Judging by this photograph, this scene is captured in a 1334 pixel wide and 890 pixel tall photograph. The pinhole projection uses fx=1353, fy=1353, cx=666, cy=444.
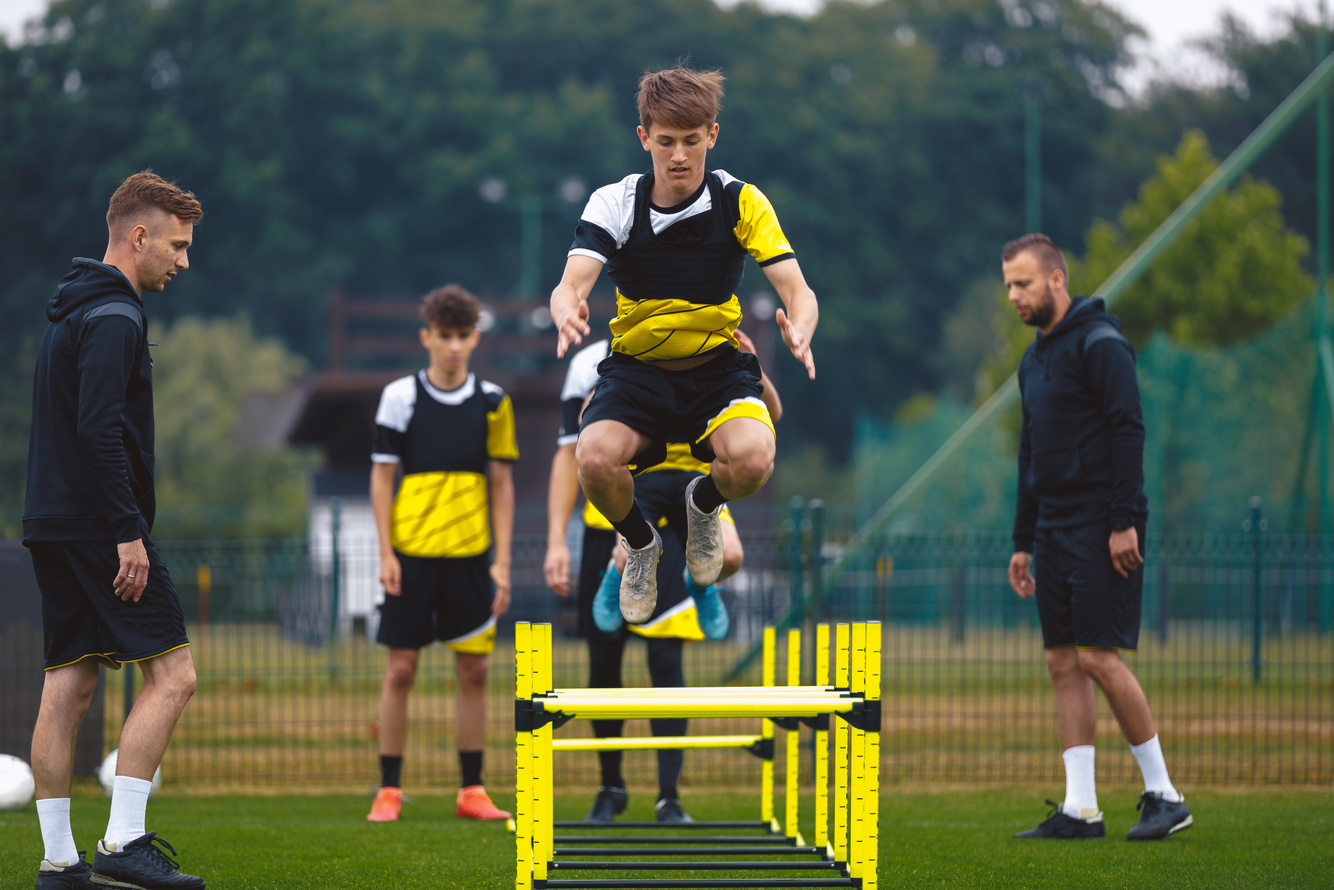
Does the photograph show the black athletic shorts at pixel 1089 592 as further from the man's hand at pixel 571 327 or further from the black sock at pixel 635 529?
the man's hand at pixel 571 327

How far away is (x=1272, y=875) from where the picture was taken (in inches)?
200

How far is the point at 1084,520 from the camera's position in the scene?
228 inches

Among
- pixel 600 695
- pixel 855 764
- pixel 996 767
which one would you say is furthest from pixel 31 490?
pixel 996 767

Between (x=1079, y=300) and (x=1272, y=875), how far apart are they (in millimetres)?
2516

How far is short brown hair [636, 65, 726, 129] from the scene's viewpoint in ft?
14.6

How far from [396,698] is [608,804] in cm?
114

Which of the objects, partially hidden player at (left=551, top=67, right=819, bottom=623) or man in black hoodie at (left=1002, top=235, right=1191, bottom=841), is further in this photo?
man in black hoodie at (left=1002, top=235, right=1191, bottom=841)

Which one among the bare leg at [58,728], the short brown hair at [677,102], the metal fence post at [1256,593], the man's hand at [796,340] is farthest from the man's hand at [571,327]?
the metal fence post at [1256,593]

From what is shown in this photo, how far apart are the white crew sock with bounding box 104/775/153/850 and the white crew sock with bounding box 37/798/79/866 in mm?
137

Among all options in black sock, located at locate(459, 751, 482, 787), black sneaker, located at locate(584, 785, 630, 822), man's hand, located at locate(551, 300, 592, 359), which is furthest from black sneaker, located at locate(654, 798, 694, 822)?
man's hand, located at locate(551, 300, 592, 359)

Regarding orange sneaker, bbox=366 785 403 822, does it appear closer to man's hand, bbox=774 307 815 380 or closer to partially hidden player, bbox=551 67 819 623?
partially hidden player, bbox=551 67 819 623

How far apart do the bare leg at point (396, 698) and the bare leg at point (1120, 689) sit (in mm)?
3090

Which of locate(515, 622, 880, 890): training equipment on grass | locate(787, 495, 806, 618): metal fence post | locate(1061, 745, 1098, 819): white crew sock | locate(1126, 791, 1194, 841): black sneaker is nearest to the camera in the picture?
locate(515, 622, 880, 890): training equipment on grass

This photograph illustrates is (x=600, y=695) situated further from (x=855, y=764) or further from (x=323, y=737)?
(x=323, y=737)
